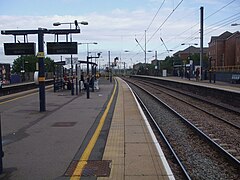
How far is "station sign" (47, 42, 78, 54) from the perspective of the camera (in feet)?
64.6

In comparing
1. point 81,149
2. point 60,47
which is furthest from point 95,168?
point 60,47

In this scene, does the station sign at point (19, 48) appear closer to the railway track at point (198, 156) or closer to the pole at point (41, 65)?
the pole at point (41, 65)

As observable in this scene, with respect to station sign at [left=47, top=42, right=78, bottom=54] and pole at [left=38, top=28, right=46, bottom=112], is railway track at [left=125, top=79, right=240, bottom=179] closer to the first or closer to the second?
pole at [left=38, top=28, right=46, bottom=112]

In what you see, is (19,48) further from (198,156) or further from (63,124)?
(198,156)

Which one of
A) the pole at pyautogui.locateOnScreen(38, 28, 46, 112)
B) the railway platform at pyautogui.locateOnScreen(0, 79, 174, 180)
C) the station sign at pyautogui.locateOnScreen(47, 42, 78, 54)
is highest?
the station sign at pyautogui.locateOnScreen(47, 42, 78, 54)

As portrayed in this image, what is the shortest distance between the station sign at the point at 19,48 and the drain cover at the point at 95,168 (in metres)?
11.1

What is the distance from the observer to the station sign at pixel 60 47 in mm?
19703

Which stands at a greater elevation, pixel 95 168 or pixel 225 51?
pixel 225 51

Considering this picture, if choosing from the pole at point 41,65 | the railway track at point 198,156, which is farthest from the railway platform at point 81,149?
the pole at point 41,65

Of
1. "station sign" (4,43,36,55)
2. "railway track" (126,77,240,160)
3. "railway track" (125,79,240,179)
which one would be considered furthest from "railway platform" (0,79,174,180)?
"station sign" (4,43,36,55)

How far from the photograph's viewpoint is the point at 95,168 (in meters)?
6.31

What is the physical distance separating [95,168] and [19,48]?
1187 centimetres

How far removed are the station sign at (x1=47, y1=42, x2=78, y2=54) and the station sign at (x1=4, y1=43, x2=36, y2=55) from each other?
9.02 feet

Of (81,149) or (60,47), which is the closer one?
(81,149)
